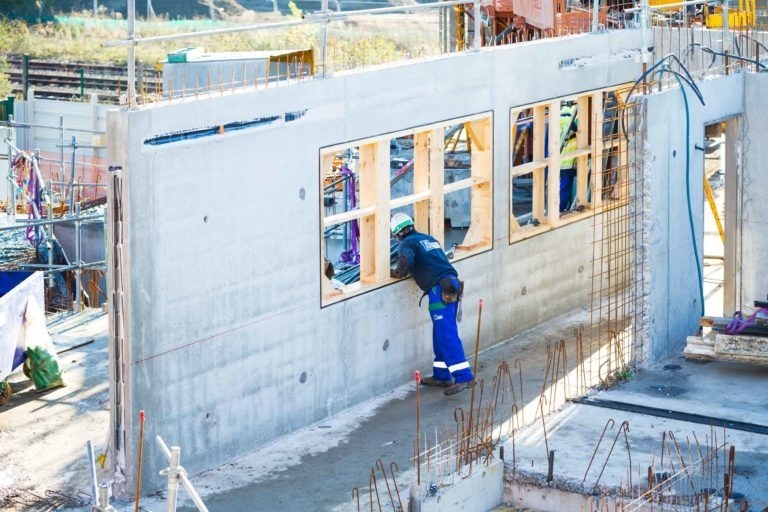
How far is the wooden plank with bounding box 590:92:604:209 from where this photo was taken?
56.4 ft

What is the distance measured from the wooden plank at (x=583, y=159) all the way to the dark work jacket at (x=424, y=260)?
3.88 metres

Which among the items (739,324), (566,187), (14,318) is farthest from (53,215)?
(739,324)

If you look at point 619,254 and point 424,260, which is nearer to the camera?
point 424,260

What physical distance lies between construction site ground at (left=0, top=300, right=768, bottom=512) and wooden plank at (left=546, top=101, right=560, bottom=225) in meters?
2.06

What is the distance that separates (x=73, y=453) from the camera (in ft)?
40.7

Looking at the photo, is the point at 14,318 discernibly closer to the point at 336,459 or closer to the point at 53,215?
the point at 336,459

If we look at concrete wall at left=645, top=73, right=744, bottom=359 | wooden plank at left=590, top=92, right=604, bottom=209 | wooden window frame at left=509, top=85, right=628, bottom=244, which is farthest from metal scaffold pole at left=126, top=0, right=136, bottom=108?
wooden plank at left=590, top=92, right=604, bottom=209

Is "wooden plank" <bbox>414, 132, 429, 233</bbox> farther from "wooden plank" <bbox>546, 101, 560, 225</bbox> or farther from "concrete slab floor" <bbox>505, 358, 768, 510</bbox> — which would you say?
"concrete slab floor" <bbox>505, 358, 768, 510</bbox>

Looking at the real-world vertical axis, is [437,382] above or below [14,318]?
below

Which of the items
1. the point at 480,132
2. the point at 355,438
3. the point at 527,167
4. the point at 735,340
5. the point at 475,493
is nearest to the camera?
the point at 475,493

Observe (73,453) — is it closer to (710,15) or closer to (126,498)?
(126,498)

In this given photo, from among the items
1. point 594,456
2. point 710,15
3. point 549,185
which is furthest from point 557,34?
point 594,456

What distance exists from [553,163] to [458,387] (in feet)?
11.7

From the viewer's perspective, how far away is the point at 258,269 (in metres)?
12.3
